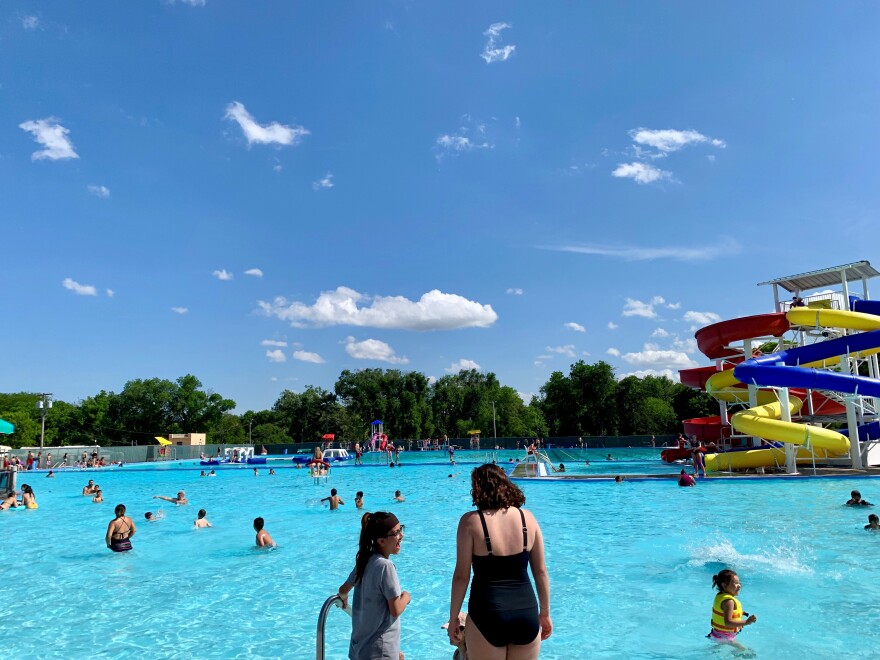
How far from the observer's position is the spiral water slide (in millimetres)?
21984

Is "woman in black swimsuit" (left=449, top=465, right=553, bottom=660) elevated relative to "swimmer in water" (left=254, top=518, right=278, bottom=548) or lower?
elevated

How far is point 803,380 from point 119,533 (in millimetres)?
22224

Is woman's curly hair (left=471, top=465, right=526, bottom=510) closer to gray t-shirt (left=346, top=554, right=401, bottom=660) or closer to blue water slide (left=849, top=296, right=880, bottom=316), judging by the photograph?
gray t-shirt (left=346, top=554, right=401, bottom=660)

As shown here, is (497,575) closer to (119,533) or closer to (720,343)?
(119,533)

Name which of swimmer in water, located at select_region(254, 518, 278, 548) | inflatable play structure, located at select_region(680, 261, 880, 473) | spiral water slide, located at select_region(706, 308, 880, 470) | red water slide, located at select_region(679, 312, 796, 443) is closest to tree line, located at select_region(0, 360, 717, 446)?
red water slide, located at select_region(679, 312, 796, 443)

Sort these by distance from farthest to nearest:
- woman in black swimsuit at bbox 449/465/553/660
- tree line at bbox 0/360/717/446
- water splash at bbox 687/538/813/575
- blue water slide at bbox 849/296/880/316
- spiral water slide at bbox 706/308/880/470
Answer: tree line at bbox 0/360/717/446
blue water slide at bbox 849/296/880/316
spiral water slide at bbox 706/308/880/470
water splash at bbox 687/538/813/575
woman in black swimsuit at bbox 449/465/553/660

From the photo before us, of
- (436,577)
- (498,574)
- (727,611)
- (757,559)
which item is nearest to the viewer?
(498,574)

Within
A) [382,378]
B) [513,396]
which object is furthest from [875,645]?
[513,396]

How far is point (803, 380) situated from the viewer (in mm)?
21859

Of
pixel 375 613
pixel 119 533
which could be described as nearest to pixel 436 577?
pixel 119 533

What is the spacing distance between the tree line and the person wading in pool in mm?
69902

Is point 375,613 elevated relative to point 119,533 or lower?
elevated

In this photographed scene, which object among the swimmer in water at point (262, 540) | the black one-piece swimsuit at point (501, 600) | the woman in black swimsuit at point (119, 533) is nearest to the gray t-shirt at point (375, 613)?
the black one-piece swimsuit at point (501, 600)

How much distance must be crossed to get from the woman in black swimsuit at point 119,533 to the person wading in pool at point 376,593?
34.5 feet
